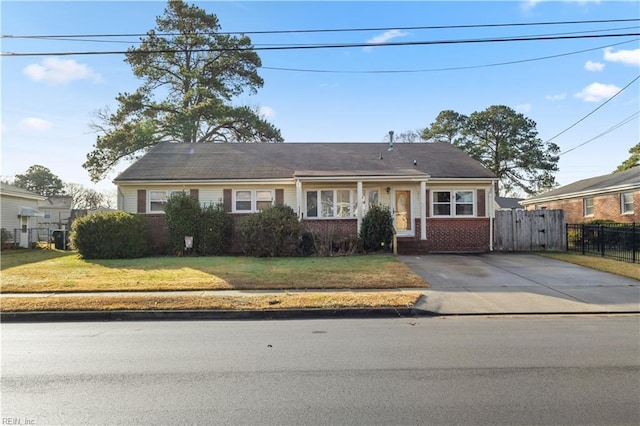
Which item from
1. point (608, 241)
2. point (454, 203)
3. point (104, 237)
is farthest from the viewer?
point (454, 203)

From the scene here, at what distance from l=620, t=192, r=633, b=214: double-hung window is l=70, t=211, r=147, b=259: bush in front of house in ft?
84.0

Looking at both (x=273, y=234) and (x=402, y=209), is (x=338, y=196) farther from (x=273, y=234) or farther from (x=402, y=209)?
(x=273, y=234)

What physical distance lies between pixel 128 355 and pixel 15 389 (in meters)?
1.33

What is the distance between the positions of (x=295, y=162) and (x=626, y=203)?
1894 centimetres

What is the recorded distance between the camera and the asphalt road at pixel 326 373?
367 cm

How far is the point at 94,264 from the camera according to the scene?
14.1 m

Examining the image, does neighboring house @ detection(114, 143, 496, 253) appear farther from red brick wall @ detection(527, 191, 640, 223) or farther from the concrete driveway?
red brick wall @ detection(527, 191, 640, 223)

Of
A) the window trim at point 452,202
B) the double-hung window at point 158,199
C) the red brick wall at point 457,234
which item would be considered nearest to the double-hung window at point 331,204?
the red brick wall at point 457,234

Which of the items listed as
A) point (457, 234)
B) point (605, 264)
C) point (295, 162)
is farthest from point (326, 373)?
point (295, 162)

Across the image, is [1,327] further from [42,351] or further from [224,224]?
[224,224]

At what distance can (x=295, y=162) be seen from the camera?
20750mm

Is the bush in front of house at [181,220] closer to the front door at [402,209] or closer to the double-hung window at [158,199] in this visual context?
the double-hung window at [158,199]

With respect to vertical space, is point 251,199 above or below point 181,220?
above

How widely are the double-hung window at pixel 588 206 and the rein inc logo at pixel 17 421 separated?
30.0 metres
